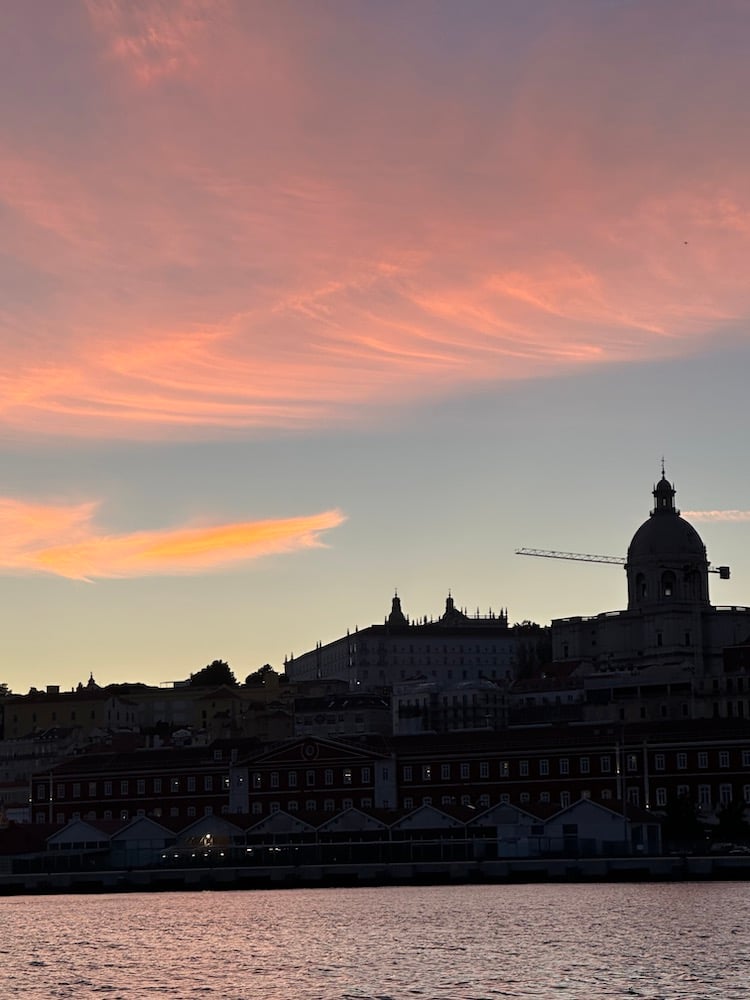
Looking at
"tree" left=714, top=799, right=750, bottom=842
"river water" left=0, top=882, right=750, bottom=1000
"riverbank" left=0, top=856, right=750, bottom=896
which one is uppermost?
"tree" left=714, top=799, right=750, bottom=842

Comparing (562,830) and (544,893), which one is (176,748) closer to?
(562,830)

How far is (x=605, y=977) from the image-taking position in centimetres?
7400

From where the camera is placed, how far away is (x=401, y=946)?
87.2 m

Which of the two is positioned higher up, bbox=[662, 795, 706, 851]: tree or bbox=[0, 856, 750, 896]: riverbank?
bbox=[662, 795, 706, 851]: tree

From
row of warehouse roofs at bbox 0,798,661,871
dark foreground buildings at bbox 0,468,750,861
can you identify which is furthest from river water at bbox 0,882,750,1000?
dark foreground buildings at bbox 0,468,750,861

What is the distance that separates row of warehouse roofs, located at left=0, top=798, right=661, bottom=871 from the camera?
136750 millimetres

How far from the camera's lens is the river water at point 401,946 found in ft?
241

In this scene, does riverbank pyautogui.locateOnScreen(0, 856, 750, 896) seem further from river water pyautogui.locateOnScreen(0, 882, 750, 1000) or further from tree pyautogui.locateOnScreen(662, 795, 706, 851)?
tree pyautogui.locateOnScreen(662, 795, 706, 851)

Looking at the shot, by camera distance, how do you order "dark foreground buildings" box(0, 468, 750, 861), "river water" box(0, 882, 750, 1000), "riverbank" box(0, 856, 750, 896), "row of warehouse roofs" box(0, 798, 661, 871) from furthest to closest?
"dark foreground buildings" box(0, 468, 750, 861) < "row of warehouse roofs" box(0, 798, 661, 871) < "riverbank" box(0, 856, 750, 896) < "river water" box(0, 882, 750, 1000)

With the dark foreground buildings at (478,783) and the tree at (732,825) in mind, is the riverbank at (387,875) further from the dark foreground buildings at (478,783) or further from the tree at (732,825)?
the tree at (732,825)

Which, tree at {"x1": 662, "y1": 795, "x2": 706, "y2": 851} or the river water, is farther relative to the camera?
tree at {"x1": 662, "y1": 795, "x2": 706, "y2": 851}

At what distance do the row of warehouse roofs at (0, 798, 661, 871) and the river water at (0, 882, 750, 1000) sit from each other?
15.1m

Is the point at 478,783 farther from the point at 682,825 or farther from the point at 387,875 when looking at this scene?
the point at 387,875

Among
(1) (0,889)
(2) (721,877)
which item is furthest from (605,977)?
(1) (0,889)
